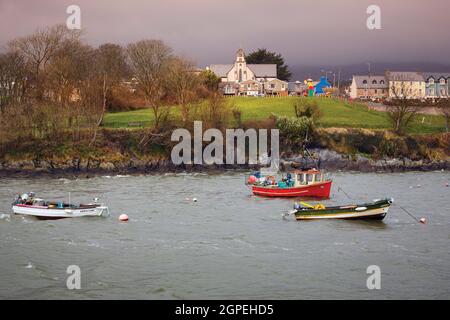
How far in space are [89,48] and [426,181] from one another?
59815 mm

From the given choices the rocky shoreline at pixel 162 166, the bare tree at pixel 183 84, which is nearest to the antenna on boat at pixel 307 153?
the rocky shoreline at pixel 162 166

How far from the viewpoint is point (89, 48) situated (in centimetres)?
10812

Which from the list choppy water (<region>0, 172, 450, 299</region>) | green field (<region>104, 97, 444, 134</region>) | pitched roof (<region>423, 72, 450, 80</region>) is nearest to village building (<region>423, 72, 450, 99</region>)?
pitched roof (<region>423, 72, 450, 80</region>)

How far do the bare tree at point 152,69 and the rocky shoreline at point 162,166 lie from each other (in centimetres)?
920

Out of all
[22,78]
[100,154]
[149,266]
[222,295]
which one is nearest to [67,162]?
[100,154]

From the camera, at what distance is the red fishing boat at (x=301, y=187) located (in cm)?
5847

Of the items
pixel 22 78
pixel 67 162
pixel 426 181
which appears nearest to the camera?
pixel 426 181

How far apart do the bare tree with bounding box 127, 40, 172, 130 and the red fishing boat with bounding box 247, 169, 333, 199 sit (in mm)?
30527

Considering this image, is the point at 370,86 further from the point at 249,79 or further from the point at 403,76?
the point at 249,79

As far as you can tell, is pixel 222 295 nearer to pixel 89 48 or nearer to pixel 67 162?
pixel 67 162

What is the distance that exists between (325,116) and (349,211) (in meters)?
56.2

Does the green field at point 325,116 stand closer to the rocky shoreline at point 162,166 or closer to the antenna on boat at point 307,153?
the antenna on boat at point 307,153

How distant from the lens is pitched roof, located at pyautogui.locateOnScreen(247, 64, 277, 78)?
159 m
